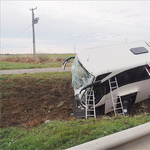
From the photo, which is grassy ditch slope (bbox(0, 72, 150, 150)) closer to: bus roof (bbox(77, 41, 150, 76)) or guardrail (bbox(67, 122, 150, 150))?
guardrail (bbox(67, 122, 150, 150))

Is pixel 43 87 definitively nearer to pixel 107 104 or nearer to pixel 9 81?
pixel 9 81

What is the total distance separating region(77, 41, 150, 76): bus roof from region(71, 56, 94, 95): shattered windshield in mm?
158

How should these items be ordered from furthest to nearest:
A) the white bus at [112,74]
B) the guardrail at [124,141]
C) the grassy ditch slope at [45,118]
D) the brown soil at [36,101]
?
1. the brown soil at [36,101]
2. the white bus at [112,74]
3. the grassy ditch slope at [45,118]
4. the guardrail at [124,141]

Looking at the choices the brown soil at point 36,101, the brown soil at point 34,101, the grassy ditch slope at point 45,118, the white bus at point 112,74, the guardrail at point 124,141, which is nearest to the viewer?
the guardrail at point 124,141

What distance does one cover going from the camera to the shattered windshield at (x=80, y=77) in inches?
220

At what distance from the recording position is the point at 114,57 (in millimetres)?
5941

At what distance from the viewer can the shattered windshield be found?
5.59 m

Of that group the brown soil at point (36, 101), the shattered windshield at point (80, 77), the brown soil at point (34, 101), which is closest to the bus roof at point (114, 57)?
the shattered windshield at point (80, 77)

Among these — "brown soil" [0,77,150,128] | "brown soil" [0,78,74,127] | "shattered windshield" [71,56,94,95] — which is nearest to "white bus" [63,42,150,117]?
"shattered windshield" [71,56,94,95]

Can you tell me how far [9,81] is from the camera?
8.47m

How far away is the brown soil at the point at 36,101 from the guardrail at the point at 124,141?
370 centimetres

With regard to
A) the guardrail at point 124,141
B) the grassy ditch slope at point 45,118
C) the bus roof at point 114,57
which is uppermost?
the bus roof at point 114,57

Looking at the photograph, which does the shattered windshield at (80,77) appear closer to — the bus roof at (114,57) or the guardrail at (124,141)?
the bus roof at (114,57)

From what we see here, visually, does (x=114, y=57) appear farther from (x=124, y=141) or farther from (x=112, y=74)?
(x=124, y=141)
